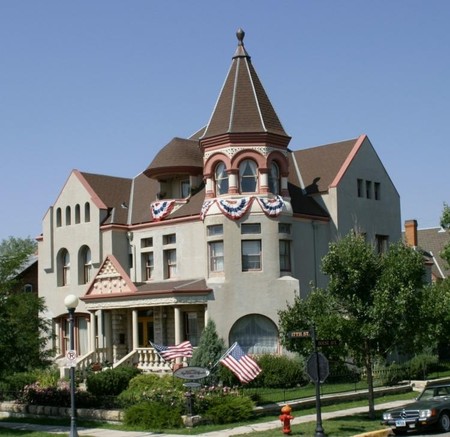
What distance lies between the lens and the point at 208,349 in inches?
1515

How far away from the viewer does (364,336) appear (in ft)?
88.5

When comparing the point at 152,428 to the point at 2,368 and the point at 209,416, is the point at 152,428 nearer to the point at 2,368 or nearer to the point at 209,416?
the point at 209,416

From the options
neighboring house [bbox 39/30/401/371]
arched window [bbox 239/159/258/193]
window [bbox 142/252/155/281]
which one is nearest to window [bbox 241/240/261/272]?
neighboring house [bbox 39/30/401/371]

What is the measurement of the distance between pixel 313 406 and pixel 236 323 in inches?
361

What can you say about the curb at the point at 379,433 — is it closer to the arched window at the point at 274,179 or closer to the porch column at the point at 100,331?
the arched window at the point at 274,179

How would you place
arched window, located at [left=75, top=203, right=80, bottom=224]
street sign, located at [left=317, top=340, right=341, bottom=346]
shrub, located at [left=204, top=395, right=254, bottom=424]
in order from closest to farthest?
street sign, located at [left=317, top=340, right=341, bottom=346]
shrub, located at [left=204, top=395, right=254, bottom=424]
arched window, located at [left=75, top=203, right=80, bottom=224]

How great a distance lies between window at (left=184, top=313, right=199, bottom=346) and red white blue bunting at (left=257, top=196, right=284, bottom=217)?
255 inches

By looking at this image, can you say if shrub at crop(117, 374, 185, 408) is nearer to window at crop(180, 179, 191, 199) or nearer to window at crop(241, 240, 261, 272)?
window at crop(241, 240, 261, 272)

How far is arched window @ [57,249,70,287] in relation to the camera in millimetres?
48938

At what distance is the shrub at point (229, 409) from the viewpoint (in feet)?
89.6

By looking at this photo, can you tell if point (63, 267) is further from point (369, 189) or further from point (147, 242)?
point (369, 189)

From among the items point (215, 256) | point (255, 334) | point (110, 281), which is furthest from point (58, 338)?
point (255, 334)

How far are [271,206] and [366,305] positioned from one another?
1346 cm

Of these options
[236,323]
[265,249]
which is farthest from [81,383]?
[265,249]
